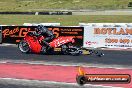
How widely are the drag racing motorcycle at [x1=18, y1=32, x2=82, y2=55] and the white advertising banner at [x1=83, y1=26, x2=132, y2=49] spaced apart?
4035mm

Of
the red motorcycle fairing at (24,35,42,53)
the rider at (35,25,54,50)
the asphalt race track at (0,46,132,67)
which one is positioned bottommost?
the asphalt race track at (0,46,132,67)

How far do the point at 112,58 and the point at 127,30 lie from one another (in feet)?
17.5

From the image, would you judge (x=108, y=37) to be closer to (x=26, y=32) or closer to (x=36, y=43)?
(x=36, y=43)

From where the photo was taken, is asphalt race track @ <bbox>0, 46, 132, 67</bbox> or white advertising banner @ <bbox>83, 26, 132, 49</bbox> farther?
white advertising banner @ <bbox>83, 26, 132, 49</bbox>

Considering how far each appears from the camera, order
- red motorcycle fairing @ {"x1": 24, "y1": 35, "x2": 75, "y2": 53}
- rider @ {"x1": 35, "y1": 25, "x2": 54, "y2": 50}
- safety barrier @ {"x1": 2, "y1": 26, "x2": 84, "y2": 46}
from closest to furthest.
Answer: red motorcycle fairing @ {"x1": 24, "y1": 35, "x2": 75, "y2": 53}, rider @ {"x1": 35, "y1": 25, "x2": 54, "y2": 50}, safety barrier @ {"x1": 2, "y1": 26, "x2": 84, "y2": 46}

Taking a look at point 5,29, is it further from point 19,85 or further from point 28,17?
point 28,17

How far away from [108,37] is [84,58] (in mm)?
5573

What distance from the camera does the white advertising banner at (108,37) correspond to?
2808cm

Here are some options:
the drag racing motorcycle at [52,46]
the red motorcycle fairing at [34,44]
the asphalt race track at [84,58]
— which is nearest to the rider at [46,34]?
the drag racing motorcycle at [52,46]

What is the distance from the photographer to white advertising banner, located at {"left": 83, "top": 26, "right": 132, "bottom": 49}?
28.1 metres

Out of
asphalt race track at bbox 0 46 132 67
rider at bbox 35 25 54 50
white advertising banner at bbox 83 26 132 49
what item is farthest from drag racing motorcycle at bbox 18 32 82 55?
white advertising banner at bbox 83 26 132 49

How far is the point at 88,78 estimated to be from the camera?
45.0ft

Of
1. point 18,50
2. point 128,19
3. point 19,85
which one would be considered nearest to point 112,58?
point 18,50

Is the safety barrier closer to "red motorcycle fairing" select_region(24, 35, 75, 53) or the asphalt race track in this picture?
the asphalt race track
